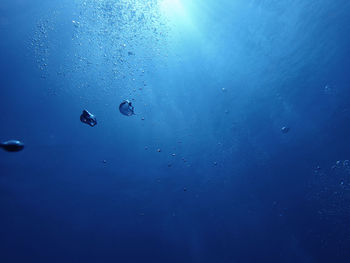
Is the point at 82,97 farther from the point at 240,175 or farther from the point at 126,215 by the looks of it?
the point at 126,215

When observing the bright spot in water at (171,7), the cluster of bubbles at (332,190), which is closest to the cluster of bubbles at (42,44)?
the bright spot in water at (171,7)

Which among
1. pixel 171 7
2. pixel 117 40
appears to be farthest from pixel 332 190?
pixel 117 40

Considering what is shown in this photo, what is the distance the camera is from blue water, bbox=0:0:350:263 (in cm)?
973

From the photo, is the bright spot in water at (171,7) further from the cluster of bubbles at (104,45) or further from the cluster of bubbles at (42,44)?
the cluster of bubbles at (42,44)

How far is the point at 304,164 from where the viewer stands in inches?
792

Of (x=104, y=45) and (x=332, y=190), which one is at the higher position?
(x=104, y=45)

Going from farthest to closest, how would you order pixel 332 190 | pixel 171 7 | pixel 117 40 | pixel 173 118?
pixel 332 190 < pixel 173 118 < pixel 117 40 < pixel 171 7

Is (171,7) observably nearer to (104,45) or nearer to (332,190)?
(104,45)

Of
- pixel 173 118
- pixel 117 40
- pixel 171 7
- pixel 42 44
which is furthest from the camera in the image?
pixel 173 118

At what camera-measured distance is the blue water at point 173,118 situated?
9.73m

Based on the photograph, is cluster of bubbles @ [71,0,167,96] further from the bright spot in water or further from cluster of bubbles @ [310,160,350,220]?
cluster of bubbles @ [310,160,350,220]

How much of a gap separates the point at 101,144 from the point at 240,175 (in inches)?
490

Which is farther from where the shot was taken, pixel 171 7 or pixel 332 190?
pixel 332 190

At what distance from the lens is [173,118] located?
564 inches
